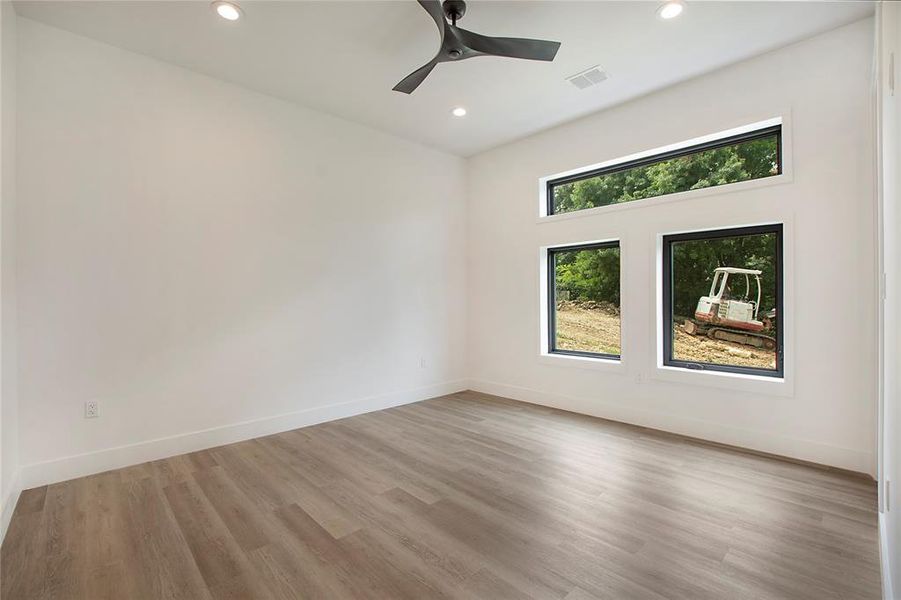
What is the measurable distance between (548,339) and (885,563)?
3.11 metres

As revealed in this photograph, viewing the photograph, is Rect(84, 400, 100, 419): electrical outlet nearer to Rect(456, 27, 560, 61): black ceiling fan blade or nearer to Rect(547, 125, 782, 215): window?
Rect(456, 27, 560, 61): black ceiling fan blade

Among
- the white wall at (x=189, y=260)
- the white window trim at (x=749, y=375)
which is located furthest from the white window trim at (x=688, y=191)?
the white wall at (x=189, y=260)

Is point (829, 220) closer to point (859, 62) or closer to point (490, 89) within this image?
point (859, 62)

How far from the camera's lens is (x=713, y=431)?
334 centimetres

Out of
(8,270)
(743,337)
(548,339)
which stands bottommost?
(548,339)

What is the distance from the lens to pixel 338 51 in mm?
3023

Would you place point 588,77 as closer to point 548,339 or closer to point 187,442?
Answer: point 548,339

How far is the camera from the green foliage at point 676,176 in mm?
3305

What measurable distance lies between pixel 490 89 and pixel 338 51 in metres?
1.29

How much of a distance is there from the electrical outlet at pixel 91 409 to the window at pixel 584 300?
13.1 feet

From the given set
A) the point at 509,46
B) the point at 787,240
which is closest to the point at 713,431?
the point at 787,240

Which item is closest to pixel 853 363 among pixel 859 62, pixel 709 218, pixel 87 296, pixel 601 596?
pixel 709 218

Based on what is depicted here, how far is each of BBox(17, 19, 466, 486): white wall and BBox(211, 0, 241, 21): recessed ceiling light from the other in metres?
0.91

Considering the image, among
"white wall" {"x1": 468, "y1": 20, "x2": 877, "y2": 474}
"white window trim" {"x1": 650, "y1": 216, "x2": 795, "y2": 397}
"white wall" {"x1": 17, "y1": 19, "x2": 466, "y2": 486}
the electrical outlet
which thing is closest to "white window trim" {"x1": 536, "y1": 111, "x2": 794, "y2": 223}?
"white wall" {"x1": 468, "y1": 20, "x2": 877, "y2": 474}
